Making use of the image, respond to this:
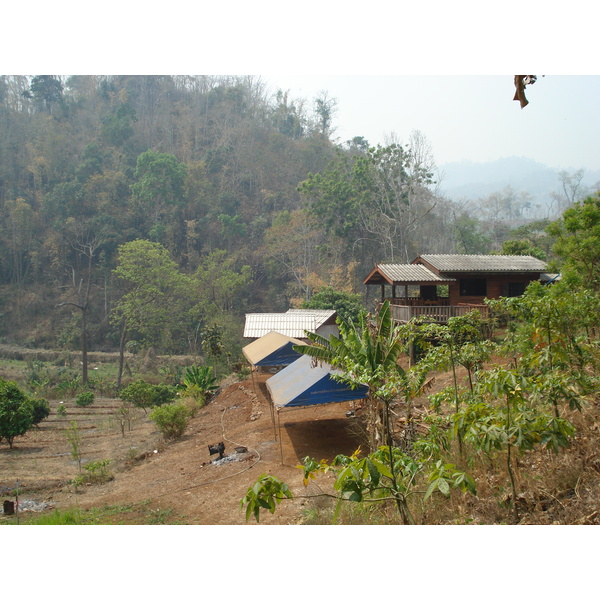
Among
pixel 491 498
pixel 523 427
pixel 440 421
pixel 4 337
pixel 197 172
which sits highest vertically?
pixel 197 172

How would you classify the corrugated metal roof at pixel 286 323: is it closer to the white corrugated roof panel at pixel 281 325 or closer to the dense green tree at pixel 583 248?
the white corrugated roof panel at pixel 281 325

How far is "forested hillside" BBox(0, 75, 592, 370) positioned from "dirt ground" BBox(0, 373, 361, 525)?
12.9 meters

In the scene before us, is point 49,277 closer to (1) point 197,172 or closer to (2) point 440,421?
(1) point 197,172

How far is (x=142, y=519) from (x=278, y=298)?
121ft

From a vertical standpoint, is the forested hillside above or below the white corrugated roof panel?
above

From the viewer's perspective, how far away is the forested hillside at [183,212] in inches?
1396

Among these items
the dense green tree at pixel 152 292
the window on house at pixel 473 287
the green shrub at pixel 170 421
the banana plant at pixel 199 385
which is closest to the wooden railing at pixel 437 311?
the window on house at pixel 473 287

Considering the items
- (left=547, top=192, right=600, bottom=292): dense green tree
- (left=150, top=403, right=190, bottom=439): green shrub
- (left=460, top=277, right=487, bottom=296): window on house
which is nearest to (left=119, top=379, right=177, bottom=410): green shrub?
(left=150, top=403, right=190, bottom=439): green shrub

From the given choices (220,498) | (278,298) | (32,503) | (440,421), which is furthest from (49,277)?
(440,421)

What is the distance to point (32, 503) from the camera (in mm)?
9180

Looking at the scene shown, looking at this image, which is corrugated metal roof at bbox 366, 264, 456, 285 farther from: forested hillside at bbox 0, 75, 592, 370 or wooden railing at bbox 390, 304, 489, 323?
forested hillside at bbox 0, 75, 592, 370

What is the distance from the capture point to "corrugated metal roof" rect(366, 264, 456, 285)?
18.8 metres

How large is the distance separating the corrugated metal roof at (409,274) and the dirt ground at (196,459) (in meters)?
6.47

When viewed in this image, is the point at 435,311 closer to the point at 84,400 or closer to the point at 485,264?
the point at 485,264
